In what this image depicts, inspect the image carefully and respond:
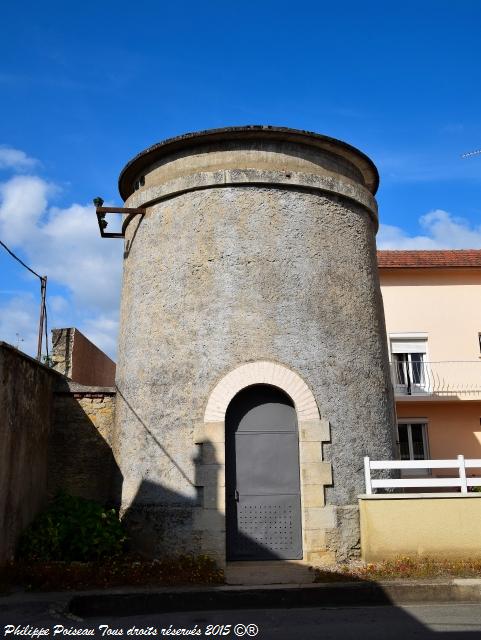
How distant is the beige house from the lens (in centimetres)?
2009

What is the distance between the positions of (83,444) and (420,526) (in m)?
5.20

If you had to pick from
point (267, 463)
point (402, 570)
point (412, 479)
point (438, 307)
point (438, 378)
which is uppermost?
point (438, 307)

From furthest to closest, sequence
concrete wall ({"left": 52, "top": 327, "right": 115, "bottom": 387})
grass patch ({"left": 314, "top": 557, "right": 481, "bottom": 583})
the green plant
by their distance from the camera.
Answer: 1. concrete wall ({"left": 52, "top": 327, "right": 115, "bottom": 387})
2. the green plant
3. grass patch ({"left": 314, "top": 557, "right": 481, "bottom": 583})

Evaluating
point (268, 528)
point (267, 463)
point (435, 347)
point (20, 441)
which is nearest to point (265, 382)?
point (267, 463)

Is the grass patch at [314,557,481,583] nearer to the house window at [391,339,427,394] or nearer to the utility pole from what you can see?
the utility pole

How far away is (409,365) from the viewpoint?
2059cm

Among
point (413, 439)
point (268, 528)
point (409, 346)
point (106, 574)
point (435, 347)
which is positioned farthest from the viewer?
point (409, 346)

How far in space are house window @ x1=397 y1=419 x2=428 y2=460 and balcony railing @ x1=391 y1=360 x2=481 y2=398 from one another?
1.16m

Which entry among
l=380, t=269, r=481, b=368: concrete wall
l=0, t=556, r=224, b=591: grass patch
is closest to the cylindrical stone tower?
l=0, t=556, r=224, b=591: grass patch

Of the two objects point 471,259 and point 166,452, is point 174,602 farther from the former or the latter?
point 471,259

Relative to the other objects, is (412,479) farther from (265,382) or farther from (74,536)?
(74,536)

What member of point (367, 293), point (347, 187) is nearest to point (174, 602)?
point (367, 293)

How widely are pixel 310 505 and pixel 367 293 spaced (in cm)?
341

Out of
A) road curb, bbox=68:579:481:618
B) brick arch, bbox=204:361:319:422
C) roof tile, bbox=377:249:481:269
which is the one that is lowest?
road curb, bbox=68:579:481:618
